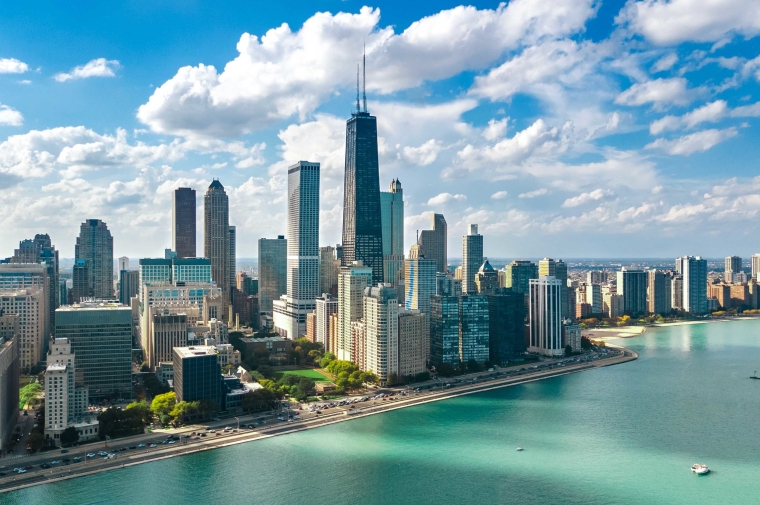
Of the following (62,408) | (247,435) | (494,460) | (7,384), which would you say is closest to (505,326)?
(494,460)

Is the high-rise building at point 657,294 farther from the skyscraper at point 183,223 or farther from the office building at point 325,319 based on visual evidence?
the skyscraper at point 183,223

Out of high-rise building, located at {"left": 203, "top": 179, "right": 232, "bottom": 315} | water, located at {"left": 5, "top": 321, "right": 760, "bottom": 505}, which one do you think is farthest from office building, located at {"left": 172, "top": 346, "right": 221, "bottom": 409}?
high-rise building, located at {"left": 203, "top": 179, "right": 232, "bottom": 315}

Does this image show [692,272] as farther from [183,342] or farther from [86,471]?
[86,471]

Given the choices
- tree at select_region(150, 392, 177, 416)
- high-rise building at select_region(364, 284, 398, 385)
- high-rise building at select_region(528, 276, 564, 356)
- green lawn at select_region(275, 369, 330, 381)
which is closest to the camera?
tree at select_region(150, 392, 177, 416)

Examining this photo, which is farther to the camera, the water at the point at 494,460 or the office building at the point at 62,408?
the office building at the point at 62,408

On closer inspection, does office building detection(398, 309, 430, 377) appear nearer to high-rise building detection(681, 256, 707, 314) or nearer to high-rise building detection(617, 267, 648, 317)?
high-rise building detection(617, 267, 648, 317)

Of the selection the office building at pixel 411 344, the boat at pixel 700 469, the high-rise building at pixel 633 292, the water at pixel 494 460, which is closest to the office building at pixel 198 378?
the water at pixel 494 460

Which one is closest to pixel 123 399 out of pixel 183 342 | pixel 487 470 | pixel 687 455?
pixel 183 342
